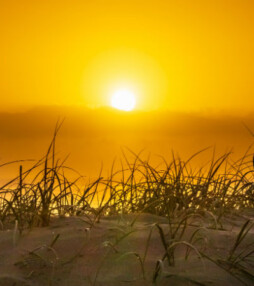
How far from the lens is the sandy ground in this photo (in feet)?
6.64

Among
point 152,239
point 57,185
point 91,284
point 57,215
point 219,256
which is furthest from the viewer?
point 57,185

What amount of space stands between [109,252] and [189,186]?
190 cm

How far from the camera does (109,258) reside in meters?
2.20

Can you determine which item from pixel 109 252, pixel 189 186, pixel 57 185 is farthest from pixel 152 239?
pixel 189 186

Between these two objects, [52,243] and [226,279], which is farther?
[52,243]

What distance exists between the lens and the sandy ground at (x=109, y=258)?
202cm

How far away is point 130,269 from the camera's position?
2100mm

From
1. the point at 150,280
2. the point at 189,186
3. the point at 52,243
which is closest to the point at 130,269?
the point at 150,280

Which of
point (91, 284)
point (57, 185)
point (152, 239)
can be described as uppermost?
point (57, 185)

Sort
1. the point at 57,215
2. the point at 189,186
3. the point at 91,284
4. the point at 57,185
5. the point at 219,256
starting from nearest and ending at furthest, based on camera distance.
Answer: the point at 91,284 → the point at 219,256 → the point at 57,215 → the point at 57,185 → the point at 189,186

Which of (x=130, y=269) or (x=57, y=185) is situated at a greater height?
(x=57, y=185)

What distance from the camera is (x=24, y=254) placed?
7.54ft

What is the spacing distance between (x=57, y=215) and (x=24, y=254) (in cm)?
98

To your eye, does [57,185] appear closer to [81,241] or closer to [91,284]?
[81,241]
